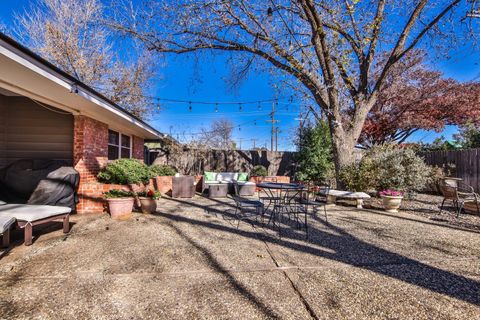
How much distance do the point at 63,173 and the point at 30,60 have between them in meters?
2.73

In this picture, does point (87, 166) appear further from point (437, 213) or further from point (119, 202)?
point (437, 213)

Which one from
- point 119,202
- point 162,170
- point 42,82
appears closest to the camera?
point 42,82

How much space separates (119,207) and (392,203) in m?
6.37

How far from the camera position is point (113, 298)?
6.98 ft

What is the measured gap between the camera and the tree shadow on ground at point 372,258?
2.36 meters

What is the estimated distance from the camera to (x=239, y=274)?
260cm

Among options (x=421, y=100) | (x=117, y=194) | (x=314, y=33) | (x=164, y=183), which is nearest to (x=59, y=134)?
(x=117, y=194)

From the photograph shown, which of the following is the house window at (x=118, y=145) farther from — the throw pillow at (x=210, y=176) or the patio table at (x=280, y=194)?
the patio table at (x=280, y=194)

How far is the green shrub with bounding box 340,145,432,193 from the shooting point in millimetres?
6812

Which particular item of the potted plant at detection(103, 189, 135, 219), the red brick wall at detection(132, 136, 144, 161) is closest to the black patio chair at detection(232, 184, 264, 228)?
the potted plant at detection(103, 189, 135, 219)

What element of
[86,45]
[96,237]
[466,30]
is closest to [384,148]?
[466,30]

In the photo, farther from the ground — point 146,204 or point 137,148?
point 137,148

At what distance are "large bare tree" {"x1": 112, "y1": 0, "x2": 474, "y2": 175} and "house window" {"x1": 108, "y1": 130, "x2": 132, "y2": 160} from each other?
120 inches

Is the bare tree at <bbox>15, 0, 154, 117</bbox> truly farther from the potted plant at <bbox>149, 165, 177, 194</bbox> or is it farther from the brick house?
the potted plant at <bbox>149, 165, 177, 194</bbox>
